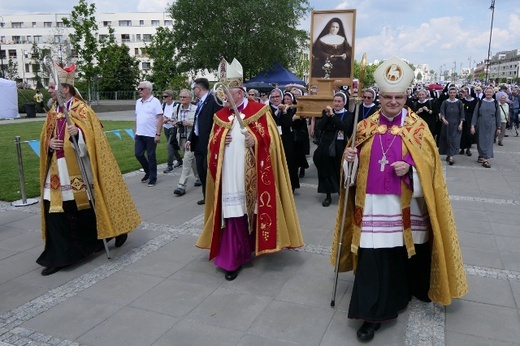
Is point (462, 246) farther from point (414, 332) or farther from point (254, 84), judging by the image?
point (254, 84)

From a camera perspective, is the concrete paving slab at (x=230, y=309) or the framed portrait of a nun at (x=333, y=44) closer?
the concrete paving slab at (x=230, y=309)

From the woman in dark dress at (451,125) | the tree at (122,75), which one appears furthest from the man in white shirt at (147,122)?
the tree at (122,75)

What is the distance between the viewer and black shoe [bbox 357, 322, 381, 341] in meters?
3.36

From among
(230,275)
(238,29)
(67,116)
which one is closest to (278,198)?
(230,275)

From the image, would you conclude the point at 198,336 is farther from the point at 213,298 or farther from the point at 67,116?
the point at 67,116

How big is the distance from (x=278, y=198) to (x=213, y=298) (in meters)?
1.24

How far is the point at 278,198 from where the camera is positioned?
15.4ft

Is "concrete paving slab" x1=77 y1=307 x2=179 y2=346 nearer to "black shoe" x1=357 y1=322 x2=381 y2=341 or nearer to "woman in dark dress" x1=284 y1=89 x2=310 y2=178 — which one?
"black shoe" x1=357 y1=322 x2=381 y2=341

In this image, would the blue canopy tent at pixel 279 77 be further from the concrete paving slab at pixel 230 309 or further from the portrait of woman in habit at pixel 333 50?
the concrete paving slab at pixel 230 309

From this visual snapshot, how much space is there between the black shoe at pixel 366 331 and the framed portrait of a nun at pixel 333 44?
6.91 m

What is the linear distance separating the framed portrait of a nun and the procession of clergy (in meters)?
4.31

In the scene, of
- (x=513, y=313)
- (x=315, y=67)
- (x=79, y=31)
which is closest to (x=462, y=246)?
(x=513, y=313)

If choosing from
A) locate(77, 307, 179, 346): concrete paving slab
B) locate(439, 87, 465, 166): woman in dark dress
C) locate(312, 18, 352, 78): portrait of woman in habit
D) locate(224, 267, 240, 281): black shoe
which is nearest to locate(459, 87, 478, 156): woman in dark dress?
locate(439, 87, 465, 166): woman in dark dress

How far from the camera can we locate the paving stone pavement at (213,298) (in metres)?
3.50
